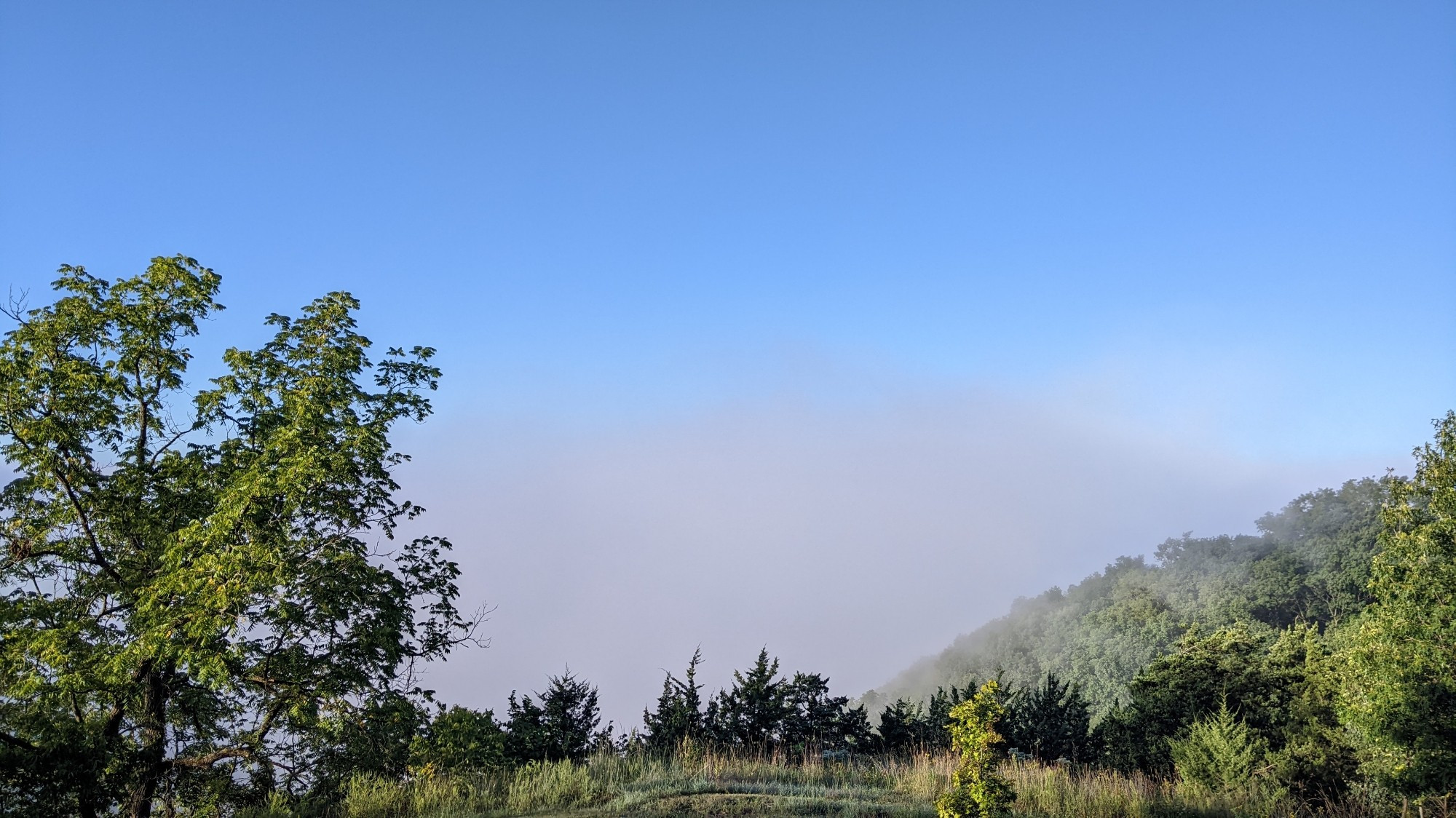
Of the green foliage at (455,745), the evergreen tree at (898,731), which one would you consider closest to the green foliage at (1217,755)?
the evergreen tree at (898,731)

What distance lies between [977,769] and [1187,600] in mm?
81238

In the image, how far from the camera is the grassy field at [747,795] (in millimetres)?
12750

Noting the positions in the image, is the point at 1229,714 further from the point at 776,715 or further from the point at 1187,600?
the point at 1187,600

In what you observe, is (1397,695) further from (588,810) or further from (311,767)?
(311,767)

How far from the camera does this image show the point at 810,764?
17141 millimetres

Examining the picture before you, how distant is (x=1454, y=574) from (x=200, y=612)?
25689 millimetres

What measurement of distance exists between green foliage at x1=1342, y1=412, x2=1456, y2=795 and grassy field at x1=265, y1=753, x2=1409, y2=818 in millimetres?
3734

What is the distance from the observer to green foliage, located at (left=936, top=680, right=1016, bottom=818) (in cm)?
1038

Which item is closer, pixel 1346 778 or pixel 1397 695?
pixel 1397 695

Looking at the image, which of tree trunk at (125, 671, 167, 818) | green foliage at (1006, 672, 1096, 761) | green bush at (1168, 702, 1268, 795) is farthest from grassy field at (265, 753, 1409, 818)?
green foliage at (1006, 672, 1096, 761)

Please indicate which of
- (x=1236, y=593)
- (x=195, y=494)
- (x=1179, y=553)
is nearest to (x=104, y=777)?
(x=195, y=494)

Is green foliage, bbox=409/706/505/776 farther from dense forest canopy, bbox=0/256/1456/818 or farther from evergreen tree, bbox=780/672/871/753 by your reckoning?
evergreen tree, bbox=780/672/871/753

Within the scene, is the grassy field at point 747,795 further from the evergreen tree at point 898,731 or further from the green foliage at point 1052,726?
the green foliage at point 1052,726

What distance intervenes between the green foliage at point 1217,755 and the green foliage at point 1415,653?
107 inches
